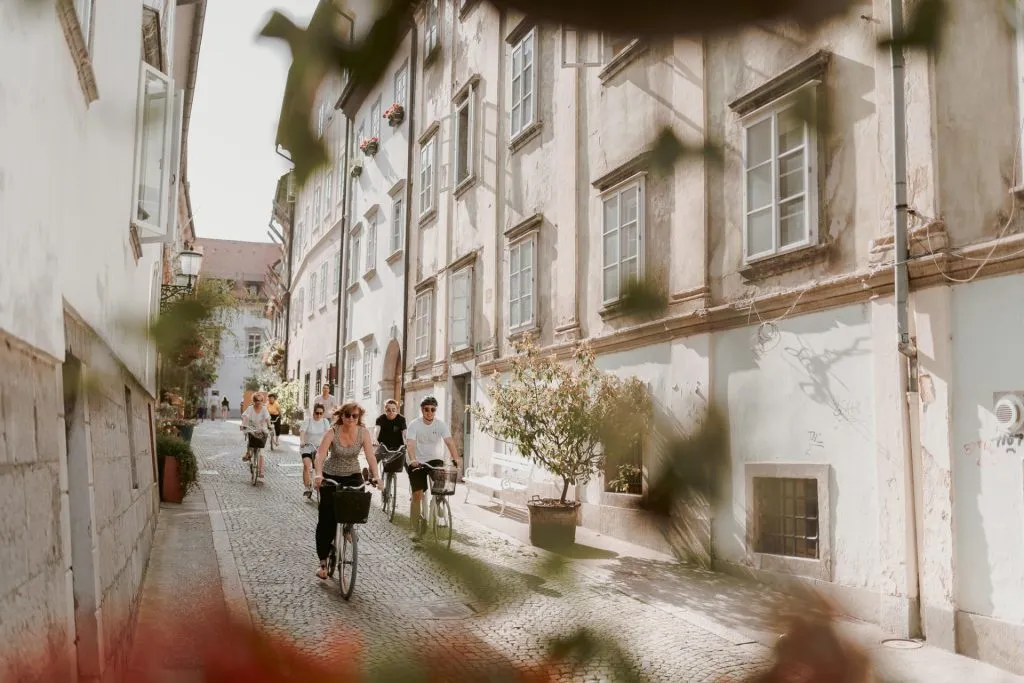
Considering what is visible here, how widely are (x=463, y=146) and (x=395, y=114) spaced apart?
76 centimetres

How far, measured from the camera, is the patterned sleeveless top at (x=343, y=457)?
7848 mm

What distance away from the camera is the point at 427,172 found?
62.5 inches

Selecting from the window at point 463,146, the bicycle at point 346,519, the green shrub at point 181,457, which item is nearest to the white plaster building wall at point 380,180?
the window at point 463,146

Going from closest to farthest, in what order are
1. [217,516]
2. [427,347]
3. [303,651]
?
1. [303,651]
2. [217,516]
3. [427,347]

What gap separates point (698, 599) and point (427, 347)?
1621 cm

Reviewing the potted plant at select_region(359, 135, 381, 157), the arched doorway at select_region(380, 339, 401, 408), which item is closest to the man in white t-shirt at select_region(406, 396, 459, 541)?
the potted plant at select_region(359, 135, 381, 157)

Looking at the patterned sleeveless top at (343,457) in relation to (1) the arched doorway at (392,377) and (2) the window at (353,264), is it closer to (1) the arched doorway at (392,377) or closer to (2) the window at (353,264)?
(2) the window at (353,264)

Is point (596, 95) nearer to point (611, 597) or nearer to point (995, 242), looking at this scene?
point (611, 597)

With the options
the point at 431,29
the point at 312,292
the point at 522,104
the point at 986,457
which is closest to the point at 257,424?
the point at 986,457

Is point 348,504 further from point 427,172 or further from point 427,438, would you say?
point 427,172

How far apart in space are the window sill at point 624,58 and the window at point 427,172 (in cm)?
63

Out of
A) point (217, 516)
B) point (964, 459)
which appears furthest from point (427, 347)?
point (964, 459)

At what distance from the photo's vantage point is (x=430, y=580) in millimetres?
Result: 966

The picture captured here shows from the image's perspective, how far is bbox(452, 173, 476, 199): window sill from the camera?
5.56 ft
